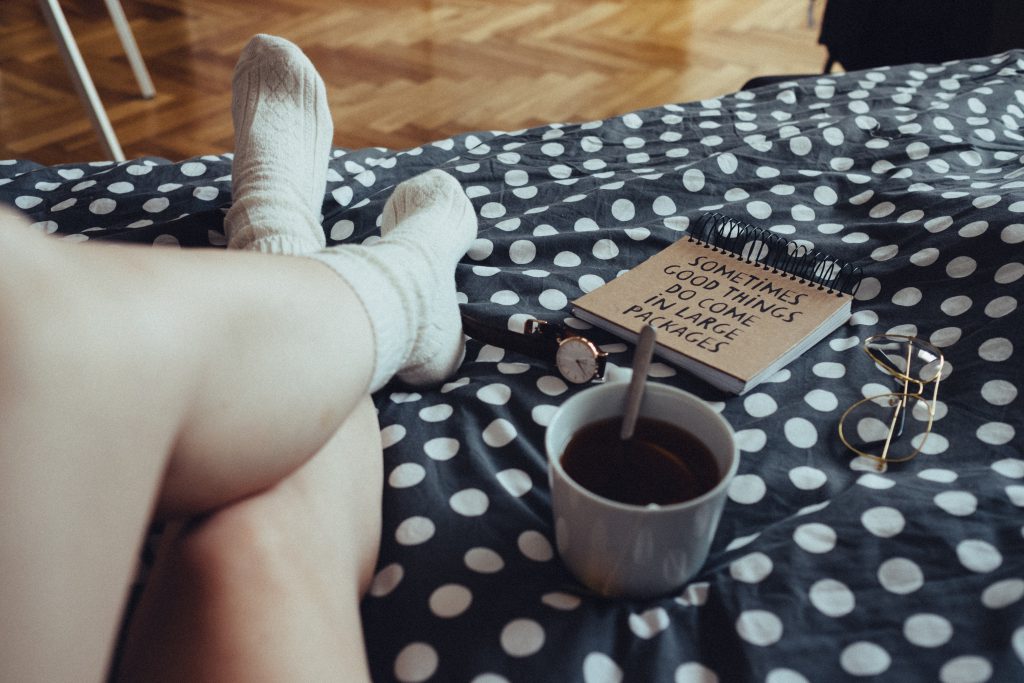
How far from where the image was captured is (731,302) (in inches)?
26.7

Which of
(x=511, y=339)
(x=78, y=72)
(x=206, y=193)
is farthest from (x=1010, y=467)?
(x=78, y=72)

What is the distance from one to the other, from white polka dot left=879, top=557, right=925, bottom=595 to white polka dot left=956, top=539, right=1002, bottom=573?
3cm

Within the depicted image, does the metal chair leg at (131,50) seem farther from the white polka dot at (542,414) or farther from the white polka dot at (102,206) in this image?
the white polka dot at (542,414)

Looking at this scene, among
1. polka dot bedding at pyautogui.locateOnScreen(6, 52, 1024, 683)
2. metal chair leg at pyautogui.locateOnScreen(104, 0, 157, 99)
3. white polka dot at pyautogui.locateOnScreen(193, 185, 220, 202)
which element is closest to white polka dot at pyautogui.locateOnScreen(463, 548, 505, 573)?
polka dot bedding at pyautogui.locateOnScreen(6, 52, 1024, 683)

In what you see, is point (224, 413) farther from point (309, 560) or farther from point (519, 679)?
point (519, 679)

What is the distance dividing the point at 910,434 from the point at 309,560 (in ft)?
1.40

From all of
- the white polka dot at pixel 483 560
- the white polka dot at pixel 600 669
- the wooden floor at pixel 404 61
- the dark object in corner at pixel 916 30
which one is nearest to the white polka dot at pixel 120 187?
the white polka dot at pixel 483 560

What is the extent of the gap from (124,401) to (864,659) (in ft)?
1.29

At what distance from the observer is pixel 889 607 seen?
0.46m

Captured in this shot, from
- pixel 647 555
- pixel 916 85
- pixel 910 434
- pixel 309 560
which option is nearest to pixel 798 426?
pixel 910 434

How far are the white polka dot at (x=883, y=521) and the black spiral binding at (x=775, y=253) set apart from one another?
0.75 feet

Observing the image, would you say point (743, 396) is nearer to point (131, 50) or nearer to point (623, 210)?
point (623, 210)

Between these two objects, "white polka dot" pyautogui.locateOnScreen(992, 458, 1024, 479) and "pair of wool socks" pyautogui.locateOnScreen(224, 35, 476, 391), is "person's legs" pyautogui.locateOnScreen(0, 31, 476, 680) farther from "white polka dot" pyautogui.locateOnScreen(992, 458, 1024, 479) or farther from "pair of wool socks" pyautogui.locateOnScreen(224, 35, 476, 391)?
"white polka dot" pyautogui.locateOnScreen(992, 458, 1024, 479)

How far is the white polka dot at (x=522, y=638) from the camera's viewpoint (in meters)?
0.45
